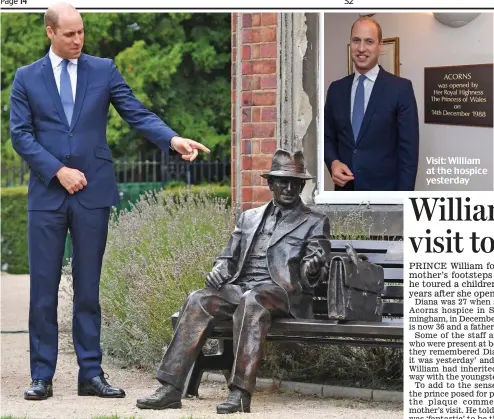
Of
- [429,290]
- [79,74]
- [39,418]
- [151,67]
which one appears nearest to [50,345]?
[39,418]

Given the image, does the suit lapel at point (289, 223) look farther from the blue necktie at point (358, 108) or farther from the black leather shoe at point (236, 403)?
the blue necktie at point (358, 108)

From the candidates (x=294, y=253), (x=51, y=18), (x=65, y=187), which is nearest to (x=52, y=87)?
(x=51, y=18)

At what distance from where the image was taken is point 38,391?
705 cm

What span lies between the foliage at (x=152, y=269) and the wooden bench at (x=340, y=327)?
39.7 inches

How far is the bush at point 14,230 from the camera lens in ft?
58.9

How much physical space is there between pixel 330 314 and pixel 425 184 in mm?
1756

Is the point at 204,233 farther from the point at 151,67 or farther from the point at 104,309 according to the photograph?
the point at 151,67

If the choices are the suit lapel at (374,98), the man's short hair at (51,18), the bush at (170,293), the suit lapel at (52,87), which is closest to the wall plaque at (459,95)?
the suit lapel at (374,98)

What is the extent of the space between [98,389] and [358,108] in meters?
2.60

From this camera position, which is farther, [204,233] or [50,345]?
[204,233]

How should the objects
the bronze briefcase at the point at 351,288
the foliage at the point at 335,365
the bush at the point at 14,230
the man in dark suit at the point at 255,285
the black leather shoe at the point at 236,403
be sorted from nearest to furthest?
1. the black leather shoe at the point at 236,403
2. the man in dark suit at the point at 255,285
3. the bronze briefcase at the point at 351,288
4. the foliage at the point at 335,365
5. the bush at the point at 14,230

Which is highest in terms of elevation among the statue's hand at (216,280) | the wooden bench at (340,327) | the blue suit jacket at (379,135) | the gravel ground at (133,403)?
the blue suit jacket at (379,135)

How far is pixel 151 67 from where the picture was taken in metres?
20.3

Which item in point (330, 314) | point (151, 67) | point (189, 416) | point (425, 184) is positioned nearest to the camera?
point (189, 416)
